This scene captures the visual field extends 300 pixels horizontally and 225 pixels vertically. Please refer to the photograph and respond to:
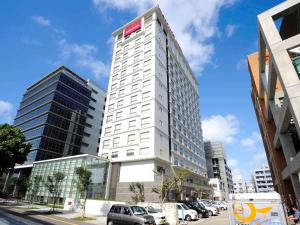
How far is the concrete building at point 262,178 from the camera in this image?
133m

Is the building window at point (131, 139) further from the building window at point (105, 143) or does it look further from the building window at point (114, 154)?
the building window at point (105, 143)

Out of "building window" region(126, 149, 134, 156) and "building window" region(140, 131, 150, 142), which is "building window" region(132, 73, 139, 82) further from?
"building window" region(126, 149, 134, 156)

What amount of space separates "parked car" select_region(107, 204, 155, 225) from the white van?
5865 mm

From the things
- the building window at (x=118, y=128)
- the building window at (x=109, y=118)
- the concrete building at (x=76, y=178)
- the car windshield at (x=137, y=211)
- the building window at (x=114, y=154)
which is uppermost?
the building window at (x=109, y=118)

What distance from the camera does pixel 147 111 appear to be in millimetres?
40562

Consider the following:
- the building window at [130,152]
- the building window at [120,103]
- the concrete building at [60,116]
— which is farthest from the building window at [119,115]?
the concrete building at [60,116]

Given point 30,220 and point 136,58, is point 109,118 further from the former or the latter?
point 30,220

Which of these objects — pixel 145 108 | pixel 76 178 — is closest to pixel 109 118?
pixel 145 108

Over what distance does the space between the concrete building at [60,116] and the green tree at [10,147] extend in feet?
88.1

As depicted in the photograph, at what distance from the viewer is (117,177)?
38750mm

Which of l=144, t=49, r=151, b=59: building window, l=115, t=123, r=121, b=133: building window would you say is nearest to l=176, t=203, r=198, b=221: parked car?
l=115, t=123, r=121, b=133: building window

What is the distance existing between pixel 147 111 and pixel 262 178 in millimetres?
134102

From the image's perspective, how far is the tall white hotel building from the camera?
37.8m

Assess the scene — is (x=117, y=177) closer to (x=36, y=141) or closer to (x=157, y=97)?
(x=157, y=97)
